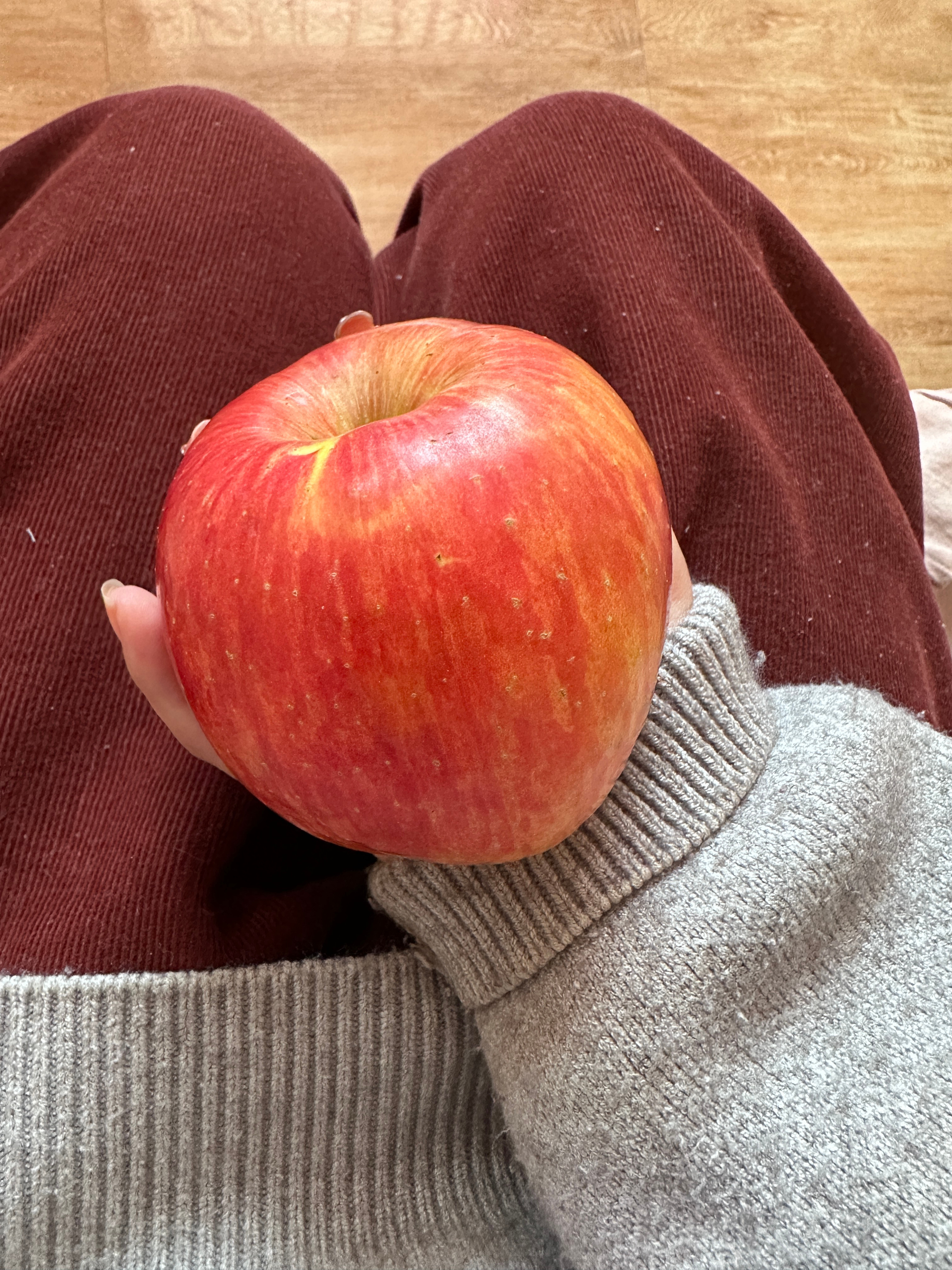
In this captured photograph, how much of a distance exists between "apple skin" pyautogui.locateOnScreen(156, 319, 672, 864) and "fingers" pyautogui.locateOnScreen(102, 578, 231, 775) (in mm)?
57

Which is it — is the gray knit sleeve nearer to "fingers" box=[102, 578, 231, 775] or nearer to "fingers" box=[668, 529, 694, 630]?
"fingers" box=[668, 529, 694, 630]

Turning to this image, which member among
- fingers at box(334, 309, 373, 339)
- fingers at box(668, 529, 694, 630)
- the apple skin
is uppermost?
fingers at box(334, 309, 373, 339)

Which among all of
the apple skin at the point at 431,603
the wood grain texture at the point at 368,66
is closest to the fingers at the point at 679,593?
the apple skin at the point at 431,603

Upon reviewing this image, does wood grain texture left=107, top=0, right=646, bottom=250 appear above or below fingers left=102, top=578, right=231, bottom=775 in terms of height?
above

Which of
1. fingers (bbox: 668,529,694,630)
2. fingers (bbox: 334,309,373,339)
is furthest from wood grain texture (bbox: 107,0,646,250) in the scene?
fingers (bbox: 668,529,694,630)

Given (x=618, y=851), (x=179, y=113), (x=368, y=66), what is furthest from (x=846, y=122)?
(x=618, y=851)

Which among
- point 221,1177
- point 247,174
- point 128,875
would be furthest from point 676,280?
point 221,1177

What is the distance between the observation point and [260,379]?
0.67 metres

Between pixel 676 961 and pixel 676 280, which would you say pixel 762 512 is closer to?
pixel 676 280

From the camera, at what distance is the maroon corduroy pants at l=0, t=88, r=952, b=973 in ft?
1.89

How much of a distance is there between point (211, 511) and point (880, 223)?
109cm

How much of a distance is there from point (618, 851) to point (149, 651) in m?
0.27

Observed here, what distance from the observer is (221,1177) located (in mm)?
542

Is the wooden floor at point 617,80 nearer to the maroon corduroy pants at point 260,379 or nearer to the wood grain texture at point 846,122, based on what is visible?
the wood grain texture at point 846,122
